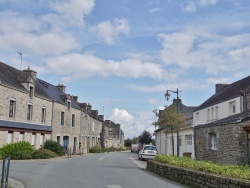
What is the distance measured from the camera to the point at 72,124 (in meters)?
44.9

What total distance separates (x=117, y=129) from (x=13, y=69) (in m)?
73.1

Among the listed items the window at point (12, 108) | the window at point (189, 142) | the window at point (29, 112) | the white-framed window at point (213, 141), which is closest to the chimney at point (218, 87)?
the window at point (189, 142)

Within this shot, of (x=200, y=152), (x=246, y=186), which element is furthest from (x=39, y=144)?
(x=246, y=186)

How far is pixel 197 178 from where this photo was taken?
38.1 ft

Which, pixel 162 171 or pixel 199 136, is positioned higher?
pixel 199 136

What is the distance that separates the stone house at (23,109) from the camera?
28.3 meters

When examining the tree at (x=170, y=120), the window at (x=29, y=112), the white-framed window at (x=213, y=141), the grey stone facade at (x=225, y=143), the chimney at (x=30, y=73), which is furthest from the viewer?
the chimney at (x=30, y=73)

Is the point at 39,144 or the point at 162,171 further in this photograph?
the point at 39,144

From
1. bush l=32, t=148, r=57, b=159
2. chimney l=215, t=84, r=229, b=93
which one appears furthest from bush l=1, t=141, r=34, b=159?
chimney l=215, t=84, r=229, b=93

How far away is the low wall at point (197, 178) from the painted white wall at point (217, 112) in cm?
1223

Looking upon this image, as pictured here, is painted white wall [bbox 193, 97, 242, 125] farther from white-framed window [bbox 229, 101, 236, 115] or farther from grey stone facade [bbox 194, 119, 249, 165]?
grey stone facade [bbox 194, 119, 249, 165]

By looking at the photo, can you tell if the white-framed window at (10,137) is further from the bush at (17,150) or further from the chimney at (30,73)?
the chimney at (30,73)

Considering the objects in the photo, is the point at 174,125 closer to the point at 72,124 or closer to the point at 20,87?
the point at 20,87

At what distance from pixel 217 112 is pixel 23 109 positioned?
18.1 meters
